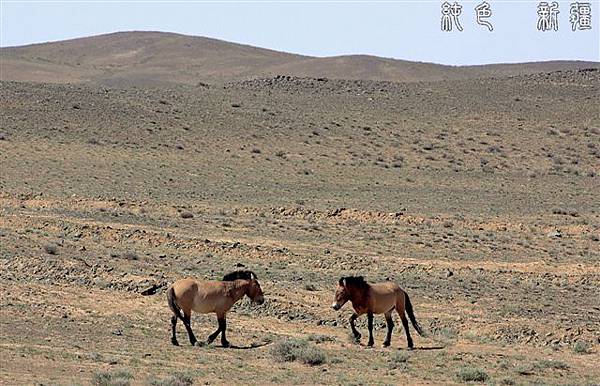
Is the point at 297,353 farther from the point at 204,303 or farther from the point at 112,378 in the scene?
the point at 112,378

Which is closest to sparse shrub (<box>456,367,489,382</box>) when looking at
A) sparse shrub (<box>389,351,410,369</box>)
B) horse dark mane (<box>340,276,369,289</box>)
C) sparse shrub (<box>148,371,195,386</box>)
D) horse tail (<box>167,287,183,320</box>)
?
sparse shrub (<box>389,351,410,369</box>)

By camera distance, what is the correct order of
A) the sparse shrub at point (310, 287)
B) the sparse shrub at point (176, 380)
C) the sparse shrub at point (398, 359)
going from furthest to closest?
1. the sparse shrub at point (310, 287)
2. the sparse shrub at point (398, 359)
3. the sparse shrub at point (176, 380)

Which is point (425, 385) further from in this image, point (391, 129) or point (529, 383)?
point (391, 129)

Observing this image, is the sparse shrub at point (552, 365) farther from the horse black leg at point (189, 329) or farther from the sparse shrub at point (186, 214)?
the sparse shrub at point (186, 214)

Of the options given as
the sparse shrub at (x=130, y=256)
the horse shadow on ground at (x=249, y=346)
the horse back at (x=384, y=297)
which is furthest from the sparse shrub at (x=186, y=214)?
the horse back at (x=384, y=297)

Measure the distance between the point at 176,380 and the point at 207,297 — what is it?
13.9ft

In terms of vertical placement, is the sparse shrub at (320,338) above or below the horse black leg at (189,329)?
below

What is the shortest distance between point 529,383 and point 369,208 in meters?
27.0

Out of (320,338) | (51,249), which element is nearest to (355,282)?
(320,338)

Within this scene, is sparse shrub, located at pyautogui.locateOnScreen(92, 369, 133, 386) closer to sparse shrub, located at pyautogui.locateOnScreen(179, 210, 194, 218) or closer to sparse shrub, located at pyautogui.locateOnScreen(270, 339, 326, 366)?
sparse shrub, located at pyautogui.locateOnScreen(270, 339, 326, 366)

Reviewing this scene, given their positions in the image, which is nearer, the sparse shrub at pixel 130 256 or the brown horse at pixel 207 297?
the brown horse at pixel 207 297

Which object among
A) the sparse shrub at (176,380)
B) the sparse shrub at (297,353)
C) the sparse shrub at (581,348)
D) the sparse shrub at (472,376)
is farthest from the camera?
the sparse shrub at (581,348)

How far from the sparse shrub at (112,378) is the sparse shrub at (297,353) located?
2.99 m

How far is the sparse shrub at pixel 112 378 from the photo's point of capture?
16.6 meters
